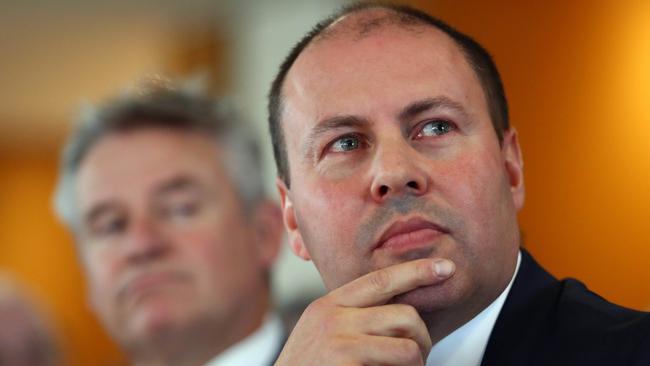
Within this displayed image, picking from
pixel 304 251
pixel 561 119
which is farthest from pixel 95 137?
pixel 561 119

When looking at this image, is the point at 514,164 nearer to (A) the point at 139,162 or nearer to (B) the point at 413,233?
(B) the point at 413,233

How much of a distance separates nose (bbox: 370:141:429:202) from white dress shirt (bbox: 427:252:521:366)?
10cm

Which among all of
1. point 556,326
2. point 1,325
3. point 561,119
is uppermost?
point 561,119

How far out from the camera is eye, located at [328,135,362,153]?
0.70m

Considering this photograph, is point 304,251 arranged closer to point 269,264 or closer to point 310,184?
point 310,184

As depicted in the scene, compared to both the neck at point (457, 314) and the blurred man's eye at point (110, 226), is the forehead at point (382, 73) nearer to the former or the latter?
the neck at point (457, 314)

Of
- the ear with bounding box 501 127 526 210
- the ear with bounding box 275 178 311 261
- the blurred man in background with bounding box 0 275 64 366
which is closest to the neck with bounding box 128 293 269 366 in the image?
the blurred man in background with bounding box 0 275 64 366

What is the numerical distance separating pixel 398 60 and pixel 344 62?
4 centimetres

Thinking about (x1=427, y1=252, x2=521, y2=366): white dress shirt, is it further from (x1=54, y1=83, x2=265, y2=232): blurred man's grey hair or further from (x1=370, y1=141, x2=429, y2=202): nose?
(x1=54, y1=83, x2=265, y2=232): blurred man's grey hair

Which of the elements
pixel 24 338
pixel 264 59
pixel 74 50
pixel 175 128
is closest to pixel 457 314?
pixel 175 128

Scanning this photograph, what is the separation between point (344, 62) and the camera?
0.71 m

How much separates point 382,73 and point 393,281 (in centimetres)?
13

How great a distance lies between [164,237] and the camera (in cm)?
127

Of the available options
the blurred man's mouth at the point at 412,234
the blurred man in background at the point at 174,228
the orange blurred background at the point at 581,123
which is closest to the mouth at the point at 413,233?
the blurred man's mouth at the point at 412,234
